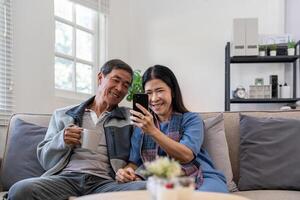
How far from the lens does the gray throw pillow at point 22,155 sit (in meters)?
1.89

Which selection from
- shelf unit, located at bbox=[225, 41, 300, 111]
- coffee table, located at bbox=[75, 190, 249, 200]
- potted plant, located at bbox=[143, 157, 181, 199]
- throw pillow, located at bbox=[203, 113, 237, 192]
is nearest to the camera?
potted plant, located at bbox=[143, 157, 181, 199]

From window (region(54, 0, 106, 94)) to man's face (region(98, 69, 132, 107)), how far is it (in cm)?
167

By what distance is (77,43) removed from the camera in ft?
12.8

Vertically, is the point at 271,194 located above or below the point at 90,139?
below

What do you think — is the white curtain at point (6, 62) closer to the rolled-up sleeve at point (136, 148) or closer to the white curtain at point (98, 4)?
the white curtain at point (98, 4)

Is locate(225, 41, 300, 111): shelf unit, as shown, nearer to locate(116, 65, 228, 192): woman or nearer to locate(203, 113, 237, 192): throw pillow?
locate(203, 113, 237, 192): throw pillow

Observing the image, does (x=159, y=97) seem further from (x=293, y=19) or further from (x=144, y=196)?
(x=293, y=19)

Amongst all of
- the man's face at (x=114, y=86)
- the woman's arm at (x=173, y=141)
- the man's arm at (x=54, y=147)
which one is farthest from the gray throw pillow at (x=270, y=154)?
the man's arm at (x=54, y=147)

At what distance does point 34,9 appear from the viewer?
316 centimetres

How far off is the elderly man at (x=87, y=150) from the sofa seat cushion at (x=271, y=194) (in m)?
0.58

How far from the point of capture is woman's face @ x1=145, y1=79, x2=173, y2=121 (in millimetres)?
1800

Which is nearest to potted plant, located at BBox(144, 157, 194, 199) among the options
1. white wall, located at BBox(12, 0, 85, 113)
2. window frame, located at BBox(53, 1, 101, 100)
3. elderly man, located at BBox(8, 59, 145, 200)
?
elderly man, located at BBox(8, 59, 145, 200)

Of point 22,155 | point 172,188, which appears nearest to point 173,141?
point 172,188

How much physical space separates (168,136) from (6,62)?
1.69 meters
